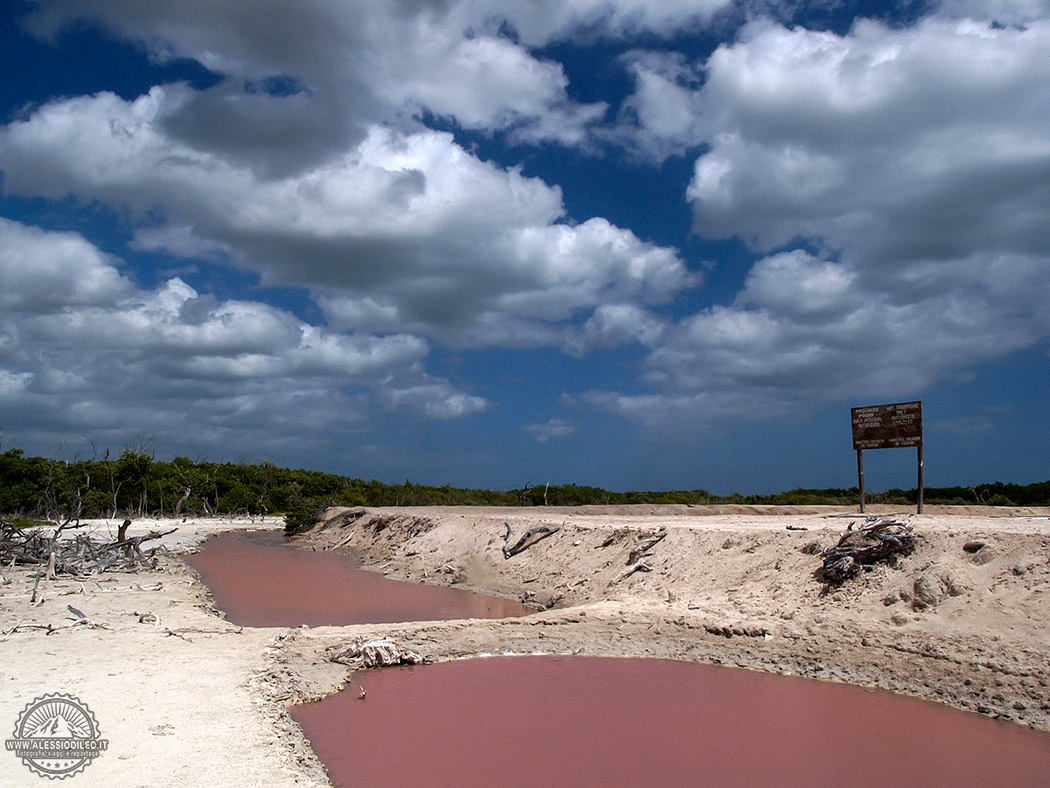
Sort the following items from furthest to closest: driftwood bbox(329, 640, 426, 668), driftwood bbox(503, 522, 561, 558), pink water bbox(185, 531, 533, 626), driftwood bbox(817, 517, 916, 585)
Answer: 1. driftwood bbox(503, 522, 561, 558)
2. pink water bbox(185, 531, 533, 626)
3. driftwood bbox(817, 517, 916, 585)
4. driftwood bbox(329, 640, 426, 668)

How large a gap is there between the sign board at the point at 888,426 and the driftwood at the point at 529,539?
7.85m

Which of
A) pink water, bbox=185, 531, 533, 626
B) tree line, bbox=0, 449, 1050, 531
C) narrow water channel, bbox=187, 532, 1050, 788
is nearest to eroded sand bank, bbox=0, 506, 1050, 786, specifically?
narrow water channel, bbox=187, 532, 1050, 788

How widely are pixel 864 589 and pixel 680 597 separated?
2.98 meters

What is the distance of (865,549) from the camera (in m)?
10.8

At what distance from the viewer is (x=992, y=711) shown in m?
7.35

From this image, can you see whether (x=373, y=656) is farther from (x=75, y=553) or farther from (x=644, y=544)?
(x=75, y=553)

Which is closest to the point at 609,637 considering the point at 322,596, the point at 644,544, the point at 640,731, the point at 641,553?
the point at 640,731

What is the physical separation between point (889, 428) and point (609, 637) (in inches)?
404

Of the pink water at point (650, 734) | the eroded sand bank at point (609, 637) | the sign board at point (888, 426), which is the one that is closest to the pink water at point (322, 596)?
the eroded sand bank at point (609, 637)

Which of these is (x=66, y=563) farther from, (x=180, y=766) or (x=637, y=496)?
(x=637, y=496)

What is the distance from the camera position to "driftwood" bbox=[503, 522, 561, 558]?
58.7ft

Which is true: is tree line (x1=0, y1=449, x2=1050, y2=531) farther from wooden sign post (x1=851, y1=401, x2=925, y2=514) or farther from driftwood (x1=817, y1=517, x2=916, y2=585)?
driftwood (x1=817, y1=517, x2=916, y2=585)

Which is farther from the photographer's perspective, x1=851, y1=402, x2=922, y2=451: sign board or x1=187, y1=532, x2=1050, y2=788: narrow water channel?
x1=851, y1=402, x2=922, y2=451: sign board

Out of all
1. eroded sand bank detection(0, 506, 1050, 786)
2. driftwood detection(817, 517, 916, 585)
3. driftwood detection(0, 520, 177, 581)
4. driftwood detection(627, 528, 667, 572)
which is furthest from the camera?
driftwood detection(0, 520, 177, 581)
